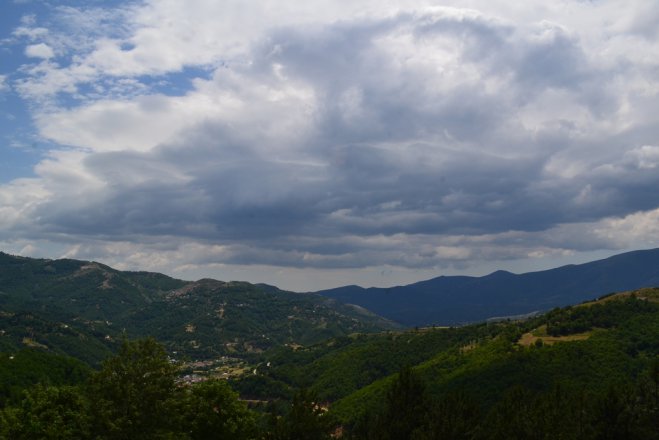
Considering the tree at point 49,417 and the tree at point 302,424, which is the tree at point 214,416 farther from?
the tree at point 49,417

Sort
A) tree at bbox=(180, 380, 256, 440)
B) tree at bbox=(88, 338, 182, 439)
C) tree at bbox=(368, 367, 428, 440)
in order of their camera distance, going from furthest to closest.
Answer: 1. tree at bbox=(368, 367, 428, 440)
2. tree at bbox=(180, 380, 256, 440)
3. tree at bbox=(88, 338, 182, 439)

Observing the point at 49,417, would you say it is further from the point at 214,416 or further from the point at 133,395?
the point at 214,416

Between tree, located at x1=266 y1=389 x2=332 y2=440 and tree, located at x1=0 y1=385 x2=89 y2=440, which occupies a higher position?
tree, located at x1=0 y1=385 x2=89 y2=440

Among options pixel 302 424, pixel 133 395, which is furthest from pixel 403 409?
pixel 133 395

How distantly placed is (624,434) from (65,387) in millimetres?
57341

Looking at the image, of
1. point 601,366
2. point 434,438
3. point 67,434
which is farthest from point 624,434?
point 601,366

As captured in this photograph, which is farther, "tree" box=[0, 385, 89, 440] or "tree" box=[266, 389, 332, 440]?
"tree" box=[266, 389, 332, 440]

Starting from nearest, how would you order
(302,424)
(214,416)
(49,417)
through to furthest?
(49,417) < (302,424) < (214,416)

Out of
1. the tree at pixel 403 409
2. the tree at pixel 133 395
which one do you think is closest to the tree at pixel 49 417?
the tree at pixel 133 395

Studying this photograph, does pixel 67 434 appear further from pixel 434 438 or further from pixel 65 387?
pixel 434 438

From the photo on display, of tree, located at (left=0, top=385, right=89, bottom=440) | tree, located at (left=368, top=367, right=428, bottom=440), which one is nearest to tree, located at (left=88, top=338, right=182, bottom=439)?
tree, located at (left=0, top=385, right=89, bottom=440)

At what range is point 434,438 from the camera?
55.1m

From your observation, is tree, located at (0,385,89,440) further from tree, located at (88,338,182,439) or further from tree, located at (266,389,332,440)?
tree, located at (266,389,332,440)

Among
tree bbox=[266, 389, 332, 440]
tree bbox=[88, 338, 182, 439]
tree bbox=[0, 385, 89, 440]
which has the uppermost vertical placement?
tree bbox=[88, 338, 182, 439]
